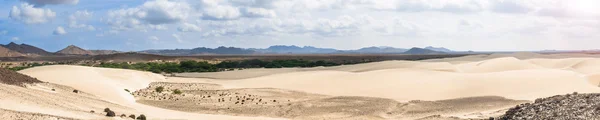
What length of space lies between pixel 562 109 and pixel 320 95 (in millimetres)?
21558

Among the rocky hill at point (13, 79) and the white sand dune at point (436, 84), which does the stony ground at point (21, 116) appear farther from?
the white sand dune at point (436, 84)

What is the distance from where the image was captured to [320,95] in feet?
128

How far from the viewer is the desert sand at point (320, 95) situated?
26.1 meters

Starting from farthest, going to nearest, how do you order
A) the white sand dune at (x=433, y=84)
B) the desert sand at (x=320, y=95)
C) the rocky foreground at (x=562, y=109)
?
the white sand dune at (x=433, y=84) → the desert sand at (x=320, y=95) → the rocky foreground at (x=562, y=109)

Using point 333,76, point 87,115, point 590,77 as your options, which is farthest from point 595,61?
point 87,115

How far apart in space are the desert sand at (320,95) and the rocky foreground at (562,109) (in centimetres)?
410

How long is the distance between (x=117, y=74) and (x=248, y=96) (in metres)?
18.6

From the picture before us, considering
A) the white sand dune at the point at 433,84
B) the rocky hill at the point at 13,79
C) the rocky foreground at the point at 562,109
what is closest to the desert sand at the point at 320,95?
the white sand dune at the point at 433,84

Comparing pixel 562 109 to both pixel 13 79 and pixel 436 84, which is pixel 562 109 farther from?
pixel 13 79

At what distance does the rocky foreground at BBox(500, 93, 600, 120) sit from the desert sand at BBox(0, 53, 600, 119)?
161 inches

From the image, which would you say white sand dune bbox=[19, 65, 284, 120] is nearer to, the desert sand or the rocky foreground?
the desert sand

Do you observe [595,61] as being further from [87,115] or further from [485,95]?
[87,115]

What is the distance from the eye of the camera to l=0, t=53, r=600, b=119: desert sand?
2612 centimetres

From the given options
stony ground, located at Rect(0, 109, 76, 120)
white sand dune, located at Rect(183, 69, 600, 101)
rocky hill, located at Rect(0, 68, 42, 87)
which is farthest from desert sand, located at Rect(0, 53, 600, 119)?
stony ground, located at Rect(0, 109, 76, 120)
